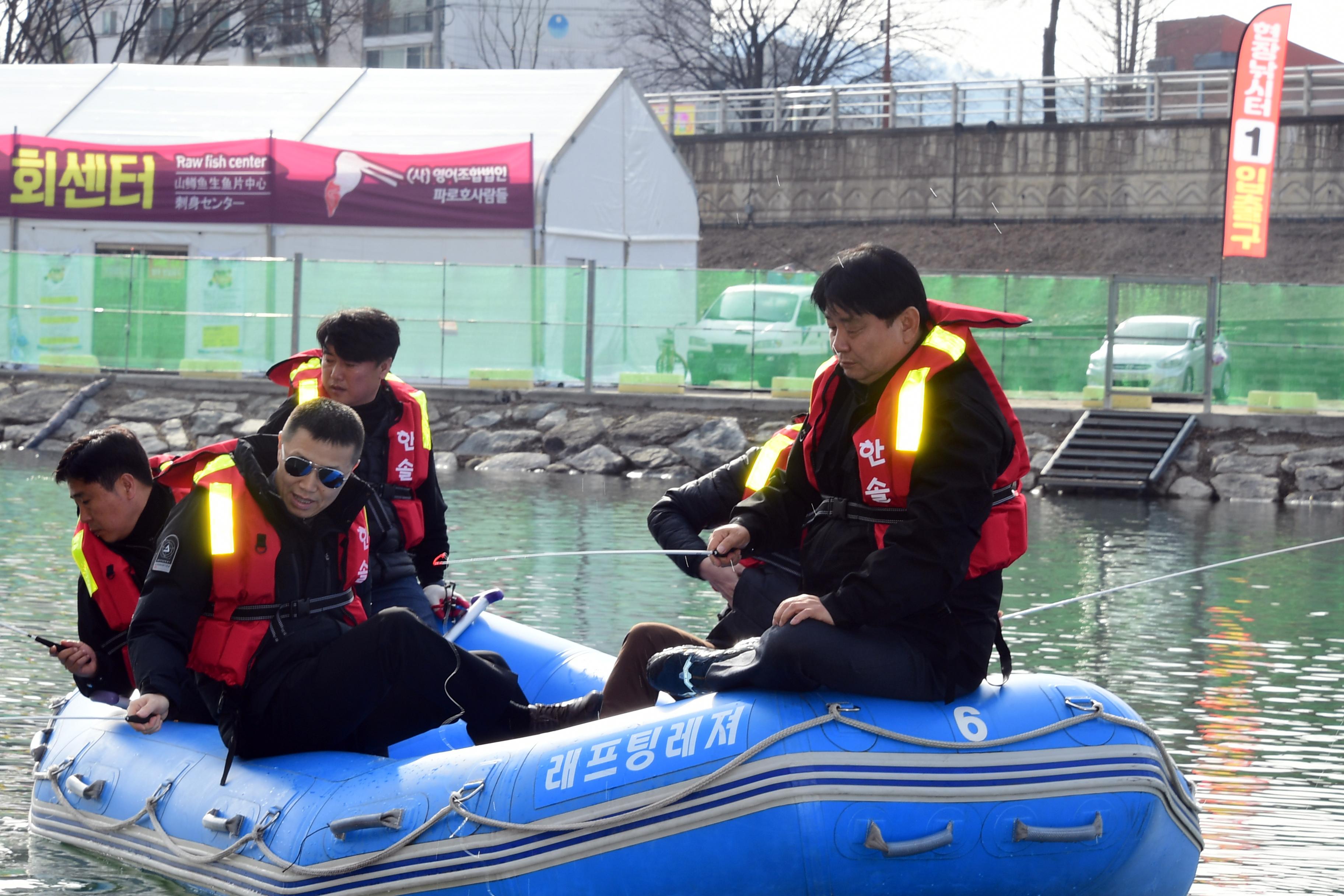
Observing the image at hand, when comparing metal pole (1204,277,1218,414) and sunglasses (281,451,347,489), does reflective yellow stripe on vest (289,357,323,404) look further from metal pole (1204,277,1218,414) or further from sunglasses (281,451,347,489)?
metal pole (1204,277,1218,414)

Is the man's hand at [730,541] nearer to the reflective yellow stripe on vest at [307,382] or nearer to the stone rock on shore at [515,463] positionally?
the reflective yellow stripe on vest at [307,382]

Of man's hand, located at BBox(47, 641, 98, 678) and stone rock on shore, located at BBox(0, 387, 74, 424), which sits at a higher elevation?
man's hand, located at BBox(47, 641, 98, 678)

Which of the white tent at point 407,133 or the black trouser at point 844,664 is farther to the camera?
the white tent at point 407,133

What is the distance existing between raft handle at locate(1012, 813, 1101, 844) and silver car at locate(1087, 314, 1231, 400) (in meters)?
15.3

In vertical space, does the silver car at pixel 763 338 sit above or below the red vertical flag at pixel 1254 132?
below

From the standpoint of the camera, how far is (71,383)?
21156 mm

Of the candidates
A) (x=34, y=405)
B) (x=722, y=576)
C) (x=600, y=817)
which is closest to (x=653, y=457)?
(x=34, y=405)

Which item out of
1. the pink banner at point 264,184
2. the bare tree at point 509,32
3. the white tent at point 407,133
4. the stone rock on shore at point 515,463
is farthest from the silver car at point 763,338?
the bare tree at point 509,32

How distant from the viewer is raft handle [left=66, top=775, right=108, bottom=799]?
16.8ft

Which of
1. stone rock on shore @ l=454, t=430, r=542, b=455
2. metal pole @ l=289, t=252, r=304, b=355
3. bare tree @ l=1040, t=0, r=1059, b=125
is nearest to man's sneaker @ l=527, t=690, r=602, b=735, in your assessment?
stone rock on shore @ l=454, t=430, r=542, b=455

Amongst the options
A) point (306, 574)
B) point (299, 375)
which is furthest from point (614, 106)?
point (306, 574)

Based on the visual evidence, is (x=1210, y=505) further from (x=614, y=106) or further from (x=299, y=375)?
(x=299, y=375)

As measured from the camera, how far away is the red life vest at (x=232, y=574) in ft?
15.1

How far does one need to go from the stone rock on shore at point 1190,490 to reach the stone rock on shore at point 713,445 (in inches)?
172
